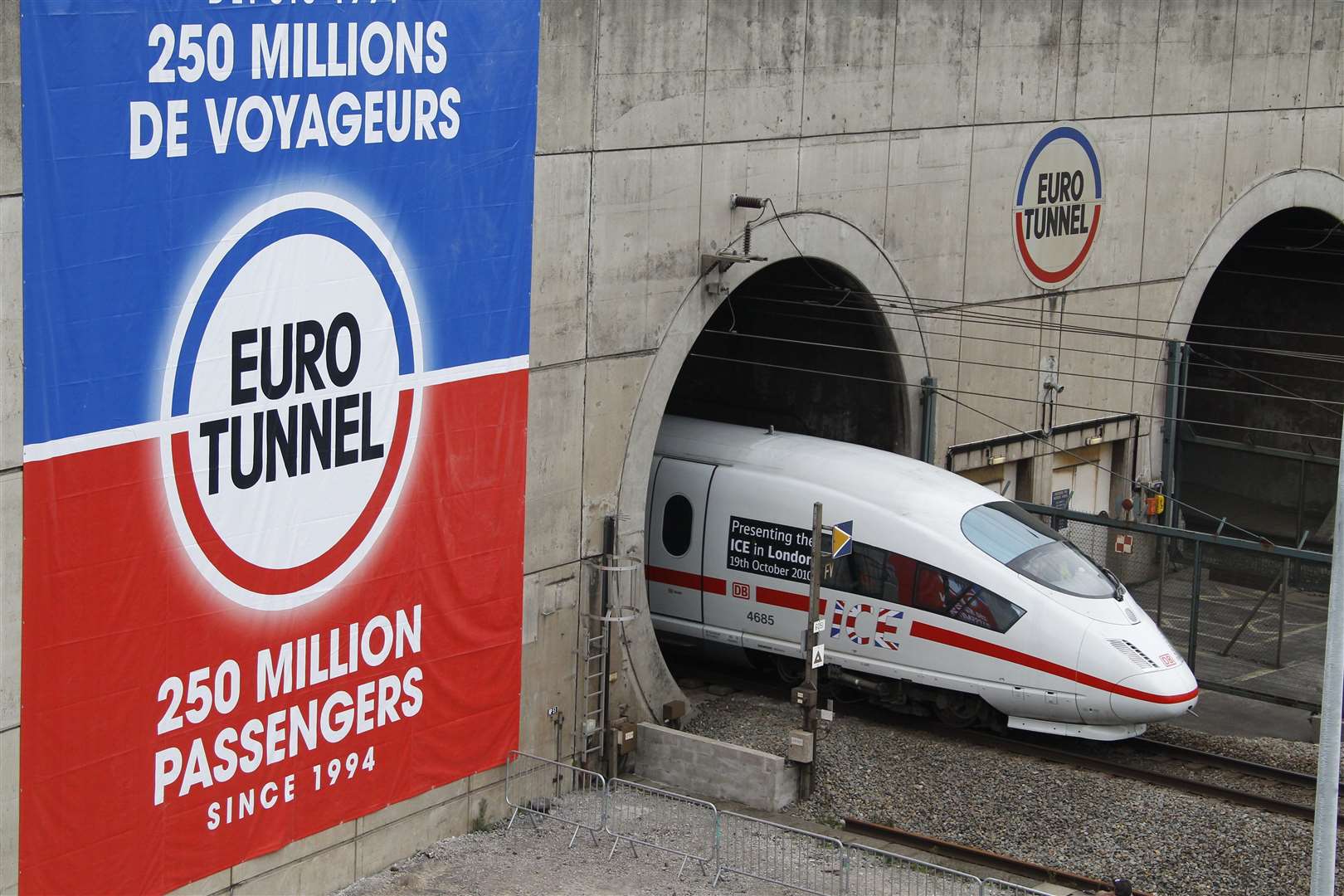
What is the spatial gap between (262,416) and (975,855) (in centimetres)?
834

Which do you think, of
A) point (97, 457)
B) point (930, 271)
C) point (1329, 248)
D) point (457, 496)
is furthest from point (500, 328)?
point (1329, 248)

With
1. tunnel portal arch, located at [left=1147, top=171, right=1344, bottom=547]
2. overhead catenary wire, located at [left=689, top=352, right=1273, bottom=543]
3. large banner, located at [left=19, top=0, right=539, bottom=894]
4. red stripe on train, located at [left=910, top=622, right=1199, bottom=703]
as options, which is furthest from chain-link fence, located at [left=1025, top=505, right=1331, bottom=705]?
large banner, located at [left=19, top=0, right=539, bottom=894]

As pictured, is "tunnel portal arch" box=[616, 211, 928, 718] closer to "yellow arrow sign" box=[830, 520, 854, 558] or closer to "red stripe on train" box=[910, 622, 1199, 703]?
"yellow arrow sign" box=[830, 520, 854, 558]

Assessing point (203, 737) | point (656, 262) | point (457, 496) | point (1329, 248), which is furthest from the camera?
point (1329, 248)

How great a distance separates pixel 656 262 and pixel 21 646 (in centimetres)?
909

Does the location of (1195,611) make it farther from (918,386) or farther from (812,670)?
(812,670)

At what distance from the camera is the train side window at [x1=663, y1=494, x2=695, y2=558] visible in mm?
23734

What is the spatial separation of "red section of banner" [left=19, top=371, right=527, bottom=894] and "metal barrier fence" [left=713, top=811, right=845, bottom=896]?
8.62ft

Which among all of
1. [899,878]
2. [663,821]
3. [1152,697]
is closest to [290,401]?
[663,821]

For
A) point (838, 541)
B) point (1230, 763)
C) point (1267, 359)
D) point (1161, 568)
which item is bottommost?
point (1230, 763)

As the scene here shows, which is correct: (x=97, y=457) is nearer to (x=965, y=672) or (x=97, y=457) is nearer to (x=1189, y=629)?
(x=965, y=672)

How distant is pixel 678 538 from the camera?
23.8m

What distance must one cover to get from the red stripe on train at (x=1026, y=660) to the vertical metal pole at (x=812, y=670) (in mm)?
2410

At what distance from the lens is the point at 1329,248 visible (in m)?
35.8
